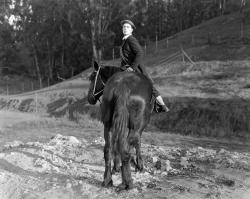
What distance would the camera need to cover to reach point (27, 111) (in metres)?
30.0

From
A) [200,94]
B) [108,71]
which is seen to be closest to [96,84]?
[108,71]

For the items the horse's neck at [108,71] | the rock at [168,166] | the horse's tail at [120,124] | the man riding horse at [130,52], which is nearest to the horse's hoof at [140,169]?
the rock at [168,166]

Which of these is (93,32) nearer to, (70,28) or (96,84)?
(70,28)

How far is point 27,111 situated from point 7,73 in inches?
1337

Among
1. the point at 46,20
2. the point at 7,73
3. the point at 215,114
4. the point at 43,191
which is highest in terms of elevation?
the point at 46,20

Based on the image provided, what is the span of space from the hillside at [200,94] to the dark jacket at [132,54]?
29.7 ft

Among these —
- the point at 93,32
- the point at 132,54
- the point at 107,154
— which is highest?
the point at 93,32

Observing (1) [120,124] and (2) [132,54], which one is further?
(2) [132,54]

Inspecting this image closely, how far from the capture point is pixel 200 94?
19297 mm

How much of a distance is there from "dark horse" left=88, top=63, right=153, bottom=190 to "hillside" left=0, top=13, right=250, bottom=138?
9.41 metres

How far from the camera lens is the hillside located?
1602 cm

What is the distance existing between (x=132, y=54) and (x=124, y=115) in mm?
→ 1680

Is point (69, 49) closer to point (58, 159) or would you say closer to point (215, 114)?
point (215, 114)

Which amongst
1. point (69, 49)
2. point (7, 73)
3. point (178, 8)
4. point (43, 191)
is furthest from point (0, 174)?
point (7, 73)
